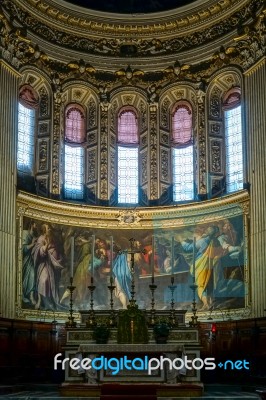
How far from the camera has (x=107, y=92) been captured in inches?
1207

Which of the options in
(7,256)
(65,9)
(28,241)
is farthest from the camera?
(65,9)

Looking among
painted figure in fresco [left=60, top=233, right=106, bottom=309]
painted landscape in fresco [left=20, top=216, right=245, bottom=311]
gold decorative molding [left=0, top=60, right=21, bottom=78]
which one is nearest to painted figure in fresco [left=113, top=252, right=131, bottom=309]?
painted landscape in fresco [left=20, top=216, right=245, bottom=311]

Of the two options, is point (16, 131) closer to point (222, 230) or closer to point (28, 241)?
point (28, 241)

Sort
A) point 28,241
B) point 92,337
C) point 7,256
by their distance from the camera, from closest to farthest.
Answer: point 92,337 < point 7,256 < point 28,241

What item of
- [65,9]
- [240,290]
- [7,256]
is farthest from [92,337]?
[65,9]

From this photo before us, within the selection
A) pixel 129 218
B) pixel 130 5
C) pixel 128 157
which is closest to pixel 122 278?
pixel 129 218

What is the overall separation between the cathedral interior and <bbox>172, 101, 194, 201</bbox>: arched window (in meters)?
0.06

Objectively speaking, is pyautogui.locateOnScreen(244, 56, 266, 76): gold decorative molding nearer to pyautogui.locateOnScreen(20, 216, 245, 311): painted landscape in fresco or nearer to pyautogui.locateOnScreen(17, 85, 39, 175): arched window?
pyautogui.locateOnScreen(20, 216, 245, 311): painted landscape in fresco

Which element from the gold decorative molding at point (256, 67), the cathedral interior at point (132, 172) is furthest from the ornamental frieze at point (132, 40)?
the gold decorative molding at point (256, 67)

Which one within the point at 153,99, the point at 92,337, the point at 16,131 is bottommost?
the point at 92,337

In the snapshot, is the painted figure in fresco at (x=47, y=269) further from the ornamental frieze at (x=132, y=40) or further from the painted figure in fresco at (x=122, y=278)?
the ornamental frieze at (x=132, y=40)

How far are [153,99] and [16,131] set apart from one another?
21.8 feet

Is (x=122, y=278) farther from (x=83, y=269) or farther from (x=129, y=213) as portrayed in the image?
(x=129, y=213)

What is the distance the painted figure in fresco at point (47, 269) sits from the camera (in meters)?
26.9
